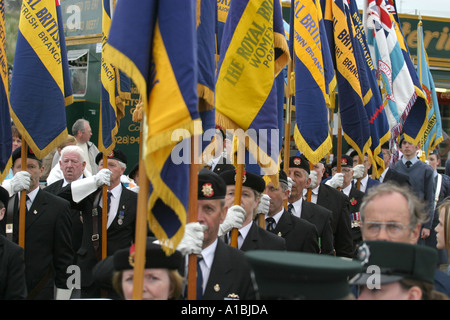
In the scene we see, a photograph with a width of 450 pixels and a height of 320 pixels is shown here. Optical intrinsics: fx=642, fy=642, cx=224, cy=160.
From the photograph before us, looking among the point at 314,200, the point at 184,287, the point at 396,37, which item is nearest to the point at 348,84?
the point at 314,200

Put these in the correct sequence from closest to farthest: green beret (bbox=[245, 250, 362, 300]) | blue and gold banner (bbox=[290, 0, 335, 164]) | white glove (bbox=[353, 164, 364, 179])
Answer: green beret (bbox=[245, 250, 362, 300]) → blue and gold banner (bbox=[290, 0, 335, 164]) → white glove (bbox=[353, 164, 364, 179])

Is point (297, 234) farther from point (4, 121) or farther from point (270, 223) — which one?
point (4, 121)

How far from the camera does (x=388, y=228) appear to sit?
11.9 ft

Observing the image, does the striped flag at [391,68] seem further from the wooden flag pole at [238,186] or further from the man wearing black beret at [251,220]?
the wooden flag pole at [238,186]

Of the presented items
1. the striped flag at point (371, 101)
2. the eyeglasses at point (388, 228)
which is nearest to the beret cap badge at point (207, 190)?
the eyeglasses at point (388, 228)

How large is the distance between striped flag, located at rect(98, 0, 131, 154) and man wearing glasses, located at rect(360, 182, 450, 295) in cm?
403

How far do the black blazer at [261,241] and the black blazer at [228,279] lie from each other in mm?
833

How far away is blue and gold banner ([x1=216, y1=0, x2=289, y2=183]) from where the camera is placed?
202 inches

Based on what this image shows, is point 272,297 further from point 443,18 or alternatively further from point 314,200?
point 443,18

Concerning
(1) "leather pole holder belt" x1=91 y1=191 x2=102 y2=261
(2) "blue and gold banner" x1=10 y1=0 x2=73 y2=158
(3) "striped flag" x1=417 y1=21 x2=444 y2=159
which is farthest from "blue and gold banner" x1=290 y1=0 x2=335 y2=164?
(3) "striped flag" x1=417 y1=21 x2=444 y2=159

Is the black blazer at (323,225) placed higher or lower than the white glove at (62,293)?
higher

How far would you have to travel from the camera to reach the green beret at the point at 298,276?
2422mm

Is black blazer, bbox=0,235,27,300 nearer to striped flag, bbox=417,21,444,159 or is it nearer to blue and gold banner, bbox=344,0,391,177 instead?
blue and gold banner, bbox=344,0,391,177

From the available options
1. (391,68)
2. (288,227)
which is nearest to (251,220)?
(288,227)
